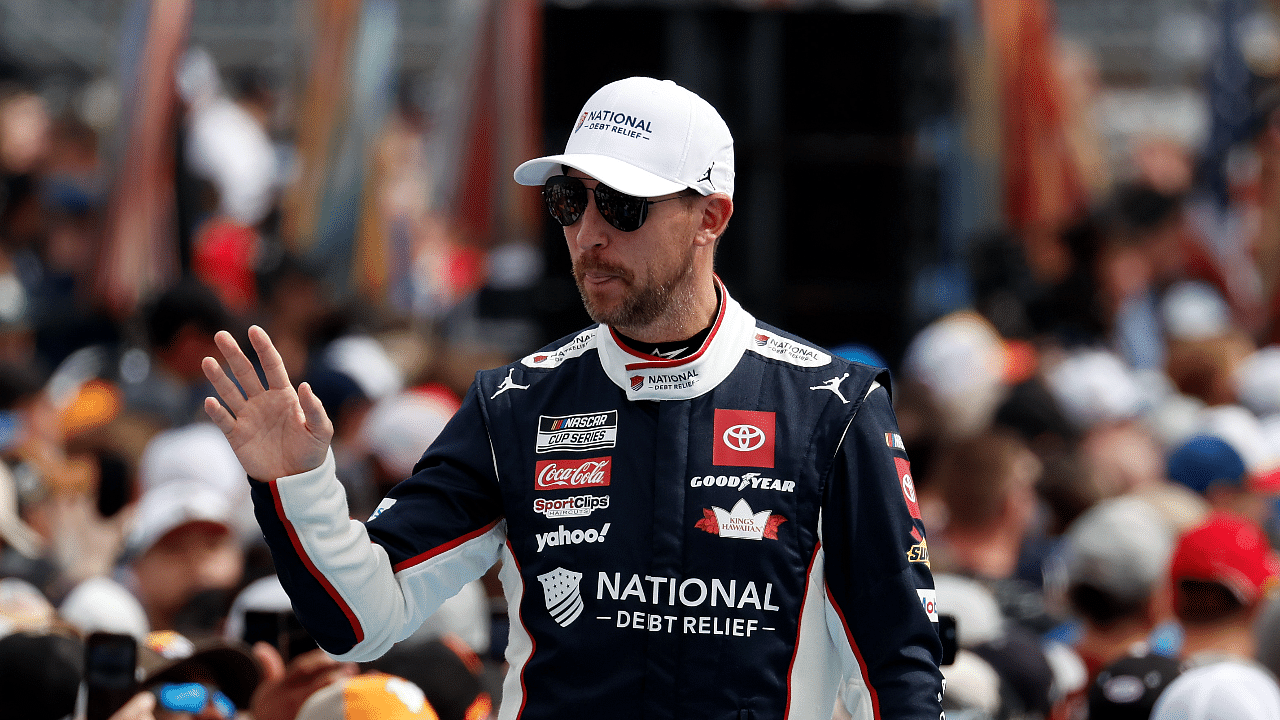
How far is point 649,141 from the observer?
281cm

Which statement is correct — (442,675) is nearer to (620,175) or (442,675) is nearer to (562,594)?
(562,594)

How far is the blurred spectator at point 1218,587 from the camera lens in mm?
4469

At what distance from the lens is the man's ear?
290 centimetres

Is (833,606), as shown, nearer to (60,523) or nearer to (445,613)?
(445,613)

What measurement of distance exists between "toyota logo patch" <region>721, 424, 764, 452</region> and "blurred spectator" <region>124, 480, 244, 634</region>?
256 cm

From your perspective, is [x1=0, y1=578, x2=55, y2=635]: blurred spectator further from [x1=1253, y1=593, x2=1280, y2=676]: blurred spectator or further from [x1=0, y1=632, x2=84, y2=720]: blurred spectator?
[x1=1253, y1=593, x2=1280, y2=676]: blurred spectator

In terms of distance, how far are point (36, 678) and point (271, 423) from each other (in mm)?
1175

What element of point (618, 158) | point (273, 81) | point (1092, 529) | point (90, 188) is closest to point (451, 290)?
point (90, 188)

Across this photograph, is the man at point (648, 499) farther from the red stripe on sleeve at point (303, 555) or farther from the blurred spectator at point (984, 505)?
the blurred spectator at point (984, 505)

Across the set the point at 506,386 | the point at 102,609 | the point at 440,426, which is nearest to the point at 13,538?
the point at 102,609

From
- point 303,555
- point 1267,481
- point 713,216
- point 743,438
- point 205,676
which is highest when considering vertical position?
point 713,216

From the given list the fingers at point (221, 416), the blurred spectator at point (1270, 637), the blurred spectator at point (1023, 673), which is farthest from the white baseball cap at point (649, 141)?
the blurred spectator at point (1270, 637)

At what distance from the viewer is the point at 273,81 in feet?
57.4

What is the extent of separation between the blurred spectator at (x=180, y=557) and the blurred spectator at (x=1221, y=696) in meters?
2.73
